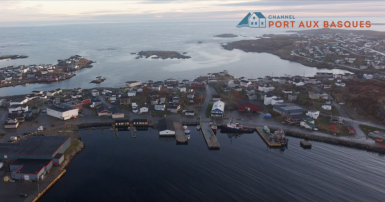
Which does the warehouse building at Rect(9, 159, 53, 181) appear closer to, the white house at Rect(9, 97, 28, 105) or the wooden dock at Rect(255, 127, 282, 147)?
the white house at Rect(9, 97, 28, 105)

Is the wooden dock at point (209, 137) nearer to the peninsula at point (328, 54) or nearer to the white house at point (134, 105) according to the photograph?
the white house at point (134, 105)

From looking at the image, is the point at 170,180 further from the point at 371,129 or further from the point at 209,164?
the point at 371,129

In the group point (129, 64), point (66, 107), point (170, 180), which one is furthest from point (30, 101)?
point (129, 64)

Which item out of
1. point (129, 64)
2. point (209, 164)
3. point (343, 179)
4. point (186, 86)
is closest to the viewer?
point (343, 179)

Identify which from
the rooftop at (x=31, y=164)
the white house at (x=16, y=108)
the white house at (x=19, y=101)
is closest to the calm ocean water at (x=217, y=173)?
the rooftop at (x=31, y=164)

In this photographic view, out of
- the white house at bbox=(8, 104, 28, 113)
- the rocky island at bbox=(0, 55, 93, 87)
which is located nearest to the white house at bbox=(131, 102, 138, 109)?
the white house at bbox=(8, 104, 28, 113)

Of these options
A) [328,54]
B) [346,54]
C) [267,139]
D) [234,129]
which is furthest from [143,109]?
[346,54]
